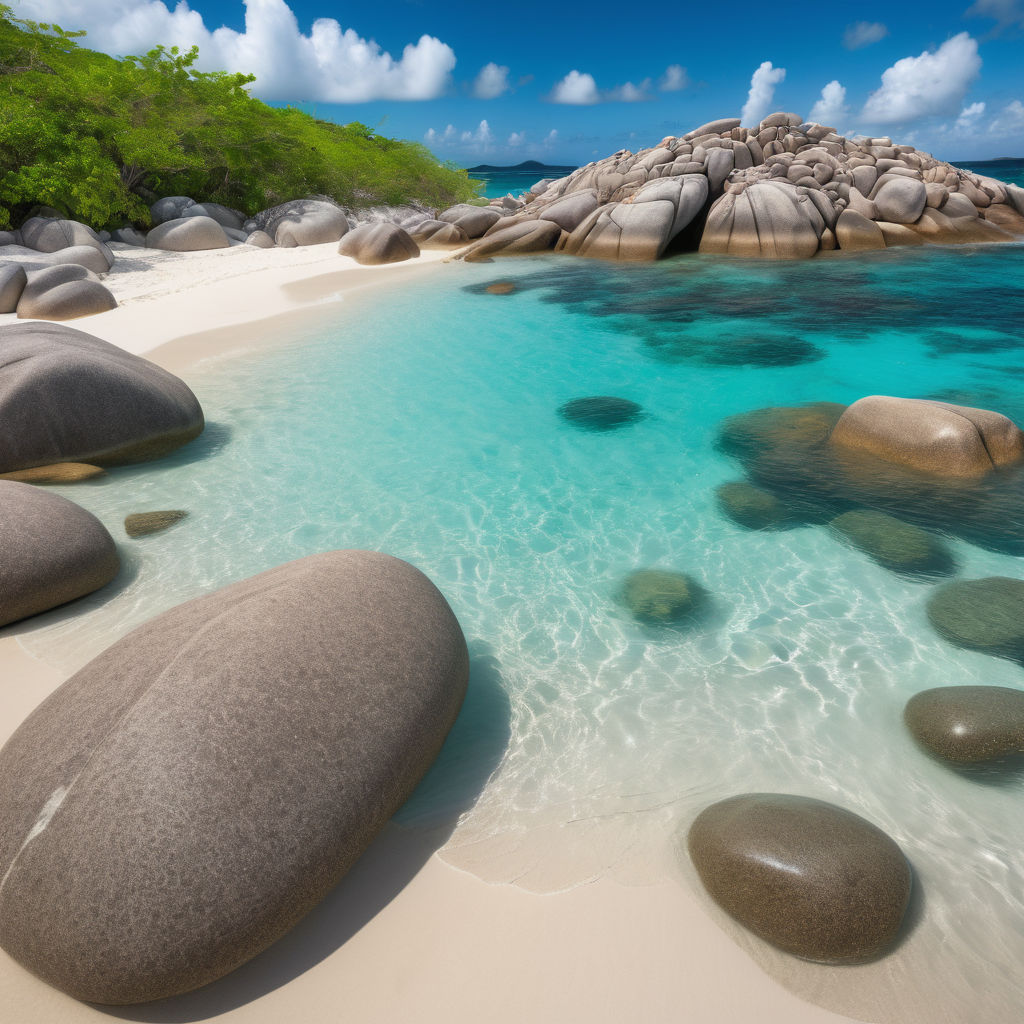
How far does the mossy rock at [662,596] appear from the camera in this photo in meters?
5.08

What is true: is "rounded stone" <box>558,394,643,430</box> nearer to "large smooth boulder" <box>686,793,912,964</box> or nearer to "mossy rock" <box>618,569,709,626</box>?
"mossy rock" <box>618,569,709,626</box>

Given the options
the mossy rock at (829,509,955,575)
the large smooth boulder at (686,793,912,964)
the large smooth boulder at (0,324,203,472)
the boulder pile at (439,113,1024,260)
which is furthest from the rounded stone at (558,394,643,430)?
the boulder pile at (439,113,1024,260)

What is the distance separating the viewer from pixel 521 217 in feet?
82.9

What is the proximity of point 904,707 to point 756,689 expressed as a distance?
877mm

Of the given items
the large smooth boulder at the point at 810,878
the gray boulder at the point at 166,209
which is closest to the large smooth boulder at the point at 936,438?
the large smooth boulder at the point at 810,878

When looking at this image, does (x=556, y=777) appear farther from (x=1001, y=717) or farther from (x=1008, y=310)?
(x=1008, y=310)

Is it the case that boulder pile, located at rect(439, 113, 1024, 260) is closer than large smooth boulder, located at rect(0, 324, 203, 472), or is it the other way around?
large smooth boulder, located at rect(0, 324, 203, 472)

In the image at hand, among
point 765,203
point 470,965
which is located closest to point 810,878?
point 470,965

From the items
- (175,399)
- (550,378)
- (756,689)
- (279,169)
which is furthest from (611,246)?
(756,689)

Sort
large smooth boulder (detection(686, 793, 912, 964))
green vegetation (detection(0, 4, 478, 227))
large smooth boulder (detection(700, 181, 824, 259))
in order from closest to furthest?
large smooth boulder (detection(686, 793, 912, 964))
green vegetation (detection(0, 4, 478, 227))
large smooth boulder (detection(700, 181, 824, 259))

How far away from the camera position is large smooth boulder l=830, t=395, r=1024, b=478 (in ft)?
22.8

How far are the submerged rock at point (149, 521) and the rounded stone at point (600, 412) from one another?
16.0 ft

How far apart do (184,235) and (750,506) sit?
2015 centimetres

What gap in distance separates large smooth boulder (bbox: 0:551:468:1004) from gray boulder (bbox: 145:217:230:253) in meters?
20.6
